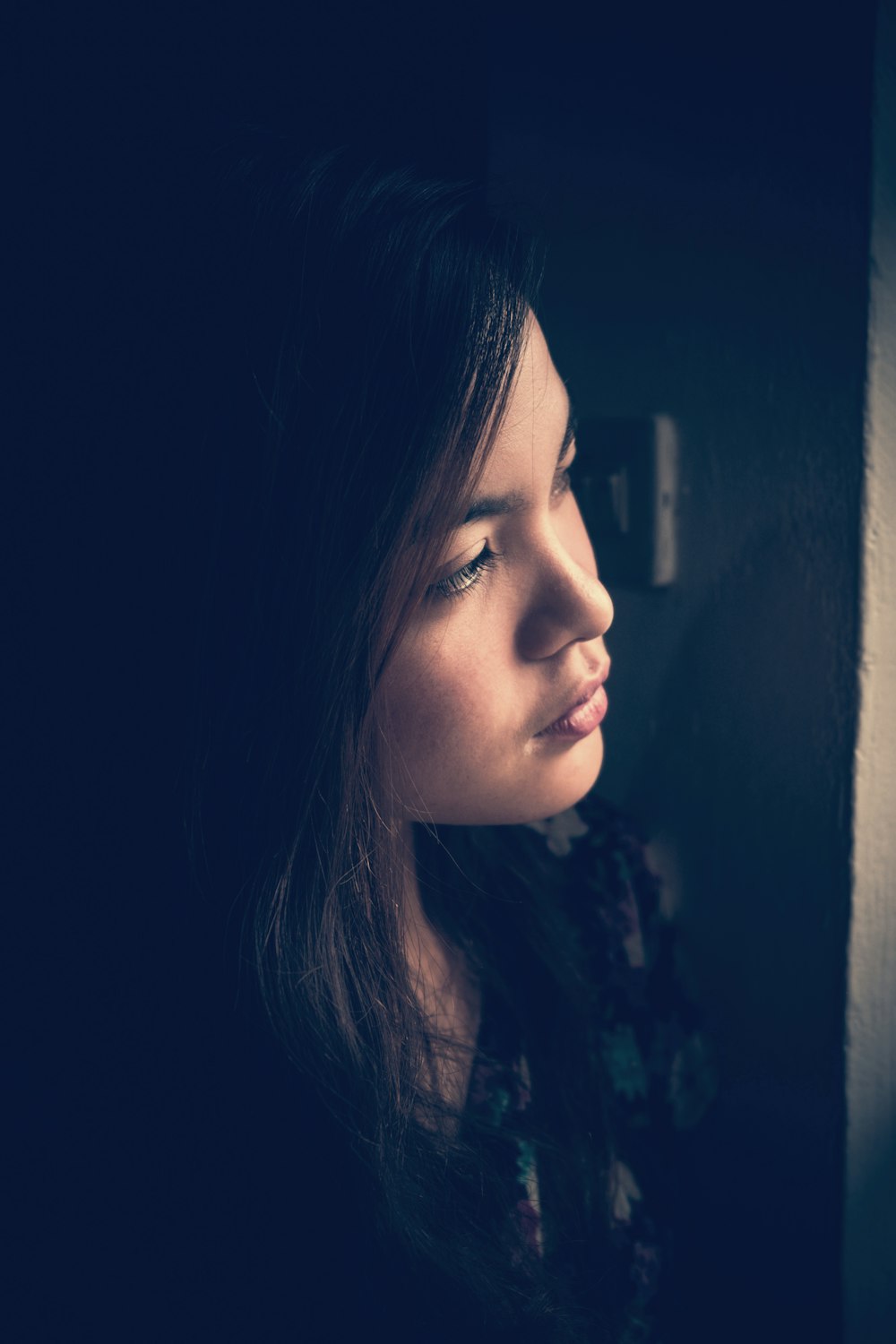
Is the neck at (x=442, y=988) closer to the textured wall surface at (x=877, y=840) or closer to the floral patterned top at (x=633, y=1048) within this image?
the floral patterned top at (x=633, y=1048)

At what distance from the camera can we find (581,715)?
0.65 metres

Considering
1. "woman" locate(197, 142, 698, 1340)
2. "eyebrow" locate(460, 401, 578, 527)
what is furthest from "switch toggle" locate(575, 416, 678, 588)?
"eyebrow" locate(460, 401, 578, 527)

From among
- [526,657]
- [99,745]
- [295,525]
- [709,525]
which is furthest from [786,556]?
[99,745]

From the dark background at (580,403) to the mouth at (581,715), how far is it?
0.21 meters

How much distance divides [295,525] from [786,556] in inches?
16.3

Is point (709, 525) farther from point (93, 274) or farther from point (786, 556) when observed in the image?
point (93, 274)

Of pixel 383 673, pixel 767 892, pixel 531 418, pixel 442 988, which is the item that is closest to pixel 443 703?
pixel 383 673

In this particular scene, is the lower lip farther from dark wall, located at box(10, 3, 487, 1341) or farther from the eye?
dark wall, located at box(10, 3, 487, 1341)

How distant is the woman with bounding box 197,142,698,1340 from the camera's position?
0.56 m

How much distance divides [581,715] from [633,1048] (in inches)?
14.8

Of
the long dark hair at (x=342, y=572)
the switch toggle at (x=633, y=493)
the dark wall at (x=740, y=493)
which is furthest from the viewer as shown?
the switch toggle at (x=633, y=493)

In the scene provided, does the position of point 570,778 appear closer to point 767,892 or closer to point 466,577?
point 466,577

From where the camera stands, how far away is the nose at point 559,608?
60cm

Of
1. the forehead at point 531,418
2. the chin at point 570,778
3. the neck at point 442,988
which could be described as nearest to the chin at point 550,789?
the chin at point 570,778
